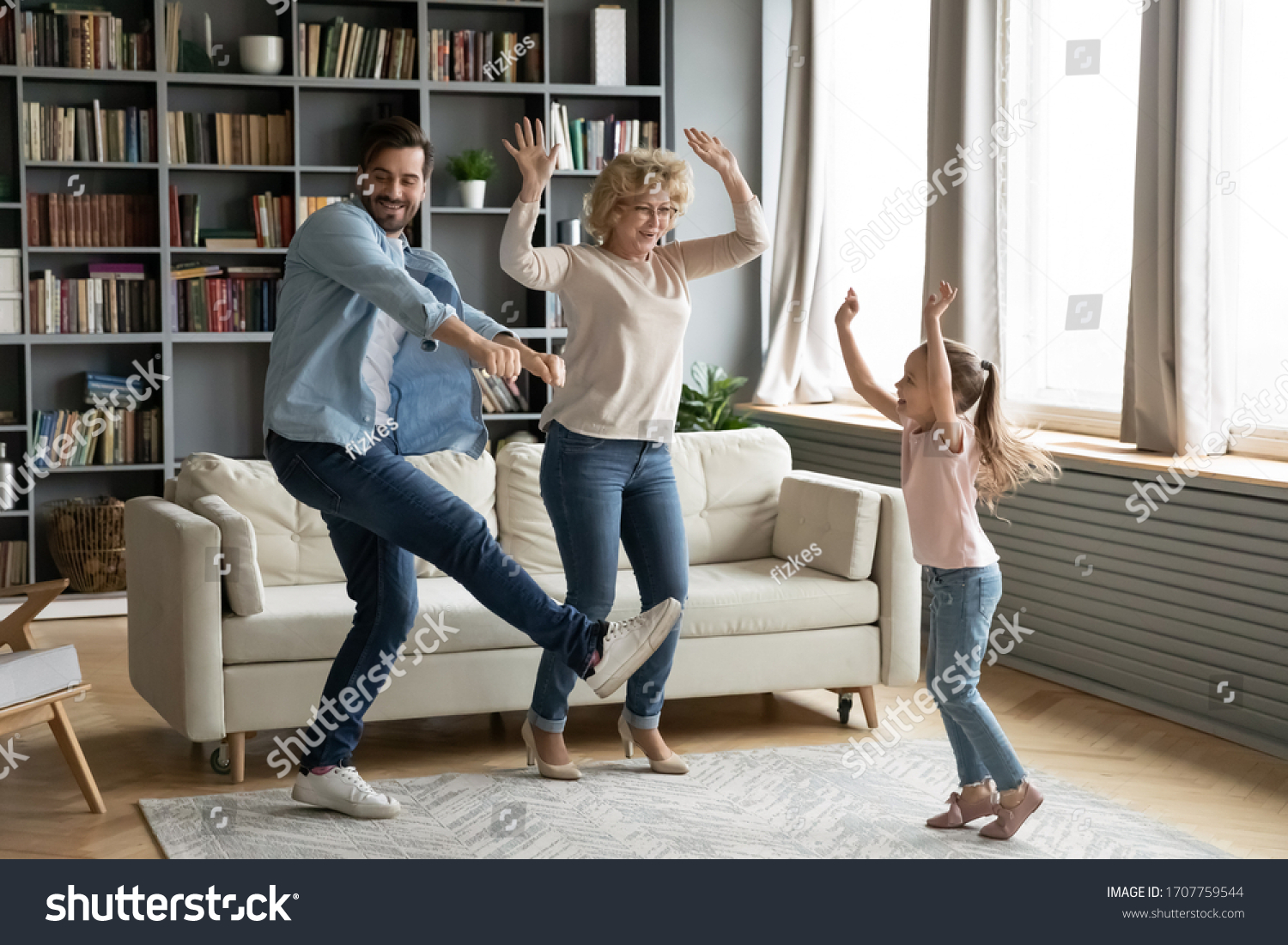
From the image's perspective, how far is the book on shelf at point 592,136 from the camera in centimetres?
600

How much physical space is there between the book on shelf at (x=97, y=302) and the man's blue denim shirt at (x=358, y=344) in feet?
10.8

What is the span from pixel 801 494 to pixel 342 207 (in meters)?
A: 1.83

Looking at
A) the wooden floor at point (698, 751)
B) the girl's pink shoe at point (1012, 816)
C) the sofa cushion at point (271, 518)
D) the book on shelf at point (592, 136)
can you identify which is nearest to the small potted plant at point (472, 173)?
the book on shelf at point (592, 136)

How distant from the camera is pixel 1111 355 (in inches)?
175

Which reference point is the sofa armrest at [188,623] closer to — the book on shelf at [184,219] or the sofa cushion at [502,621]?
the sofa cushion at [502,621]

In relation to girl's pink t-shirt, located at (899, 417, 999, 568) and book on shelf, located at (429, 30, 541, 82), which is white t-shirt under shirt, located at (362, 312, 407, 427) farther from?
book on shelf, located at (429, 30, 541, 82)

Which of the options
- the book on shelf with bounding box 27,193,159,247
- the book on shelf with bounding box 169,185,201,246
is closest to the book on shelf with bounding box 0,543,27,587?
the book on shelf with bounding box 27,193,159,247

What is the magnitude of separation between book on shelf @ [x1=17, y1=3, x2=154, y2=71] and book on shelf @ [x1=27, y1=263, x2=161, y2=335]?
0.82 meters

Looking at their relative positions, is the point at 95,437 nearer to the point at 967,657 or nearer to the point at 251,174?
the point at 251,174

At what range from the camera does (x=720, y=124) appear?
6297mm

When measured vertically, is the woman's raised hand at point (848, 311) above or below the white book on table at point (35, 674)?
above

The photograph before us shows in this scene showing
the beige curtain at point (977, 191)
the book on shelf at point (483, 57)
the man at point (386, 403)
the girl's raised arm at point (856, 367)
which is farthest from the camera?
the book on shelf at point (483, 57)

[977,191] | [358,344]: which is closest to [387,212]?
[358,344]
